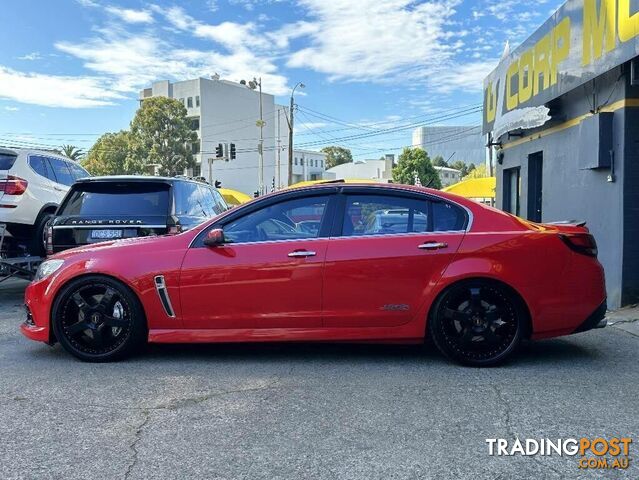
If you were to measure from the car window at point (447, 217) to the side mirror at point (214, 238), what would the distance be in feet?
5.94

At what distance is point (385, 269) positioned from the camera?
4668 mm

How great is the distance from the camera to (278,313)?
15.5 feet

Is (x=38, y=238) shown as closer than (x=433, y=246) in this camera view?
No

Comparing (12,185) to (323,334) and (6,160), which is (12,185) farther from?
(323,334)

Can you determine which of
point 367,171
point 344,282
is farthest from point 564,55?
point 367,171

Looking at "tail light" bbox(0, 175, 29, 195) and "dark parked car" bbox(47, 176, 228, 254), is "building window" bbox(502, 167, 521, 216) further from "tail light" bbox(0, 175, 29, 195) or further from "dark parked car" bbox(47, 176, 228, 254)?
"tail light" bbox(0, 175, 29, 195)

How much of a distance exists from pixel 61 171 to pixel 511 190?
30.2 feet

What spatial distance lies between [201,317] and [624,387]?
3356 mm

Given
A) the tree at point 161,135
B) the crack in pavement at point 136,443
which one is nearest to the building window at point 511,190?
the crack in pavement at point 136,443

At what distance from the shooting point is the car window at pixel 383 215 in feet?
15.8

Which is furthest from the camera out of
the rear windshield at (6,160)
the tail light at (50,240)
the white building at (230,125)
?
the white building at (230,125)

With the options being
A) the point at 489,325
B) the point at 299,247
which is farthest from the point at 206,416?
the point at 489,325

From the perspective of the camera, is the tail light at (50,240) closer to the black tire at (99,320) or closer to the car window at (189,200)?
the car window at (189,200)

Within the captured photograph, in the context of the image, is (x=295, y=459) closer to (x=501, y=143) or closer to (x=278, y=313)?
(x=278, y=313)
